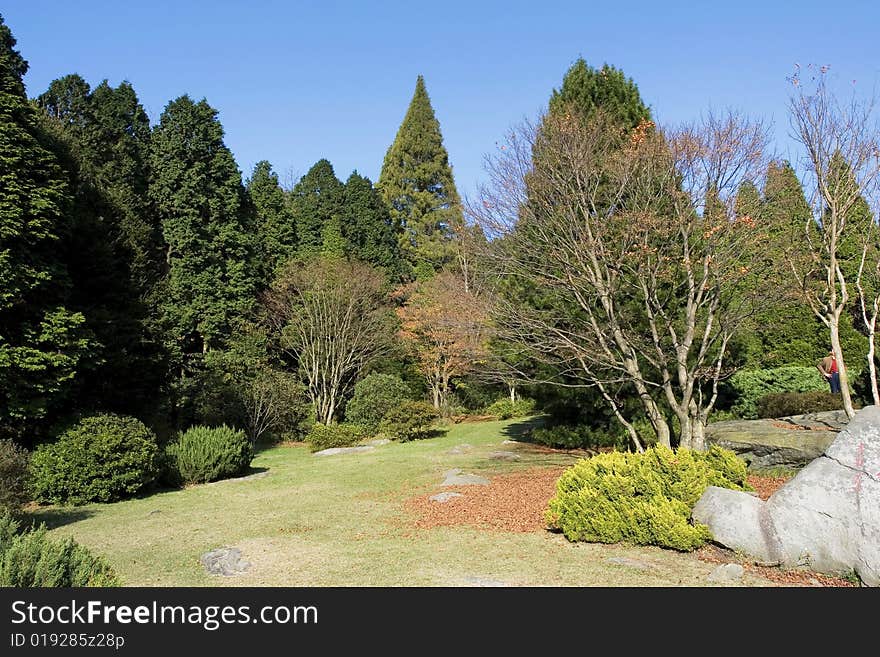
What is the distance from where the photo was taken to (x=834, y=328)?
27.8 feet

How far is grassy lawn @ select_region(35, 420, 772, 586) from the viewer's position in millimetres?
5484

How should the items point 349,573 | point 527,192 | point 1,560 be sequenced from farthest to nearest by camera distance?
point 527,192
point 349,573
point 1,560

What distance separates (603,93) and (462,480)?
9.45 meters

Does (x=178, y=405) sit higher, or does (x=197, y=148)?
(x=197, y=148)

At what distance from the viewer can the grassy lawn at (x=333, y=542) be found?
216 inches

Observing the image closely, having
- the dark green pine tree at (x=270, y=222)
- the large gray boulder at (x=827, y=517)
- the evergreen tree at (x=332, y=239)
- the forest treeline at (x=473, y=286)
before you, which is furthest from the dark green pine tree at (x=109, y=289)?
the evergreen tree at (x=332, y=239)

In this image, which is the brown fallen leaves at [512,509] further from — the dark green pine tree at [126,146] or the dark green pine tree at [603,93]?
the dark green pine tree at [126,146]

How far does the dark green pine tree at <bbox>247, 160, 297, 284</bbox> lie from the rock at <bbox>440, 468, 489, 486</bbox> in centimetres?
1805

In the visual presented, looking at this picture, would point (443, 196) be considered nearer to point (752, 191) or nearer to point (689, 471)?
point (752, 191)

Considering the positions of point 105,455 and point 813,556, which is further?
point 105,455

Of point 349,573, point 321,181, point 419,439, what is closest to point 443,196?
point 321,181

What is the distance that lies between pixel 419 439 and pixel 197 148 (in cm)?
1551

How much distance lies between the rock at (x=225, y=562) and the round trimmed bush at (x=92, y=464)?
4856 millimetres

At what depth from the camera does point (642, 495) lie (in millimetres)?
6648
